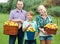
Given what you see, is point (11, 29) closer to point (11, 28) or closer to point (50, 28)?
point (11, 28)

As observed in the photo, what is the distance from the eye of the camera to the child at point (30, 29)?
22.0ft

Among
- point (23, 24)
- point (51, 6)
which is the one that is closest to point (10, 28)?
point (23, 24)

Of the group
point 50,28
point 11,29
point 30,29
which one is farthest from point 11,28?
point 50,28

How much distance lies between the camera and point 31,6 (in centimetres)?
2734

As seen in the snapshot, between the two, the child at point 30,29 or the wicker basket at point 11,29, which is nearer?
the child at point 30,29

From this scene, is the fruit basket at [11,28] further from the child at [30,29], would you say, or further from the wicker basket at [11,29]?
A: the child at [30,29]

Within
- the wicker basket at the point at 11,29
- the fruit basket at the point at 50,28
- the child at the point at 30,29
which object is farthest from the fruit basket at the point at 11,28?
the fruit basket at the point at 50,28

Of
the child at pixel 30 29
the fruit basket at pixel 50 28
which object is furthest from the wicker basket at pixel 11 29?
the fruit basket at pixel 50 28

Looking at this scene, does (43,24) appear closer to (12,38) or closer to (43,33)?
(43,33)

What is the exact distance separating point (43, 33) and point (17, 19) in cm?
82

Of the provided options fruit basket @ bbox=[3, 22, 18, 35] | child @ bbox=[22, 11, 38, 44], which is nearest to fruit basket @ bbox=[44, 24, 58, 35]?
child @ bbox=[22, 11, 38, 44]

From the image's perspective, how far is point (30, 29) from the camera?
6660 mm

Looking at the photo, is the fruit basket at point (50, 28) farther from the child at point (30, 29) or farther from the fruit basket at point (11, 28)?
the fruit basket at point (11, 28)

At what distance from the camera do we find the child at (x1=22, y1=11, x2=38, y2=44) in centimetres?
669
